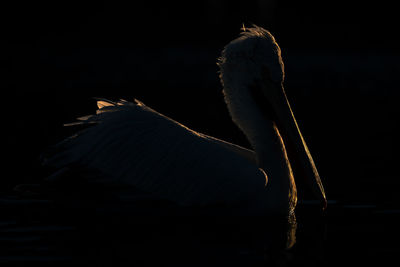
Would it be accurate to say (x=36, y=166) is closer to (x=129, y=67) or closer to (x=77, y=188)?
(x=77, y=188)

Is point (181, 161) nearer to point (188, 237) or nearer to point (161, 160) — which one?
point (161, 160)

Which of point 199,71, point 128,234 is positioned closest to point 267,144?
point 128,234

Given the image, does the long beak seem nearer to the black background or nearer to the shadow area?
the shadow area

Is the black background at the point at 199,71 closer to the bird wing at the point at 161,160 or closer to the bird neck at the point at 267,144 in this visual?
the bird neck at the point at 267,144

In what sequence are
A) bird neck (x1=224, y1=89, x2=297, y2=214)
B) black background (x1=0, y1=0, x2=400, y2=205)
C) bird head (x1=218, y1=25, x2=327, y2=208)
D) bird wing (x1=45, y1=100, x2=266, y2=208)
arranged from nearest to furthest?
bird wing (x1=45, y1=100, x2=266, y2=208) < bird neck (x1=224, y1=89, x2=297, y2=214) < bird head (x1=218, y1=25, x2=327, y2=208) < black background (x1=0, y1=0, x2=400, y2=205)

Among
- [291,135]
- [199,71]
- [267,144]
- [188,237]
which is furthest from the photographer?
[199,71]

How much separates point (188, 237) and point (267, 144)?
1.03 m

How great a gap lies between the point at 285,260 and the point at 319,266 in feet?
0.69

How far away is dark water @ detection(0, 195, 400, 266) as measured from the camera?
5402 millimetres

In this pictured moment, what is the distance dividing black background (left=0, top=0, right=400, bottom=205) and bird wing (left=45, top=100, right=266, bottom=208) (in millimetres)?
1319

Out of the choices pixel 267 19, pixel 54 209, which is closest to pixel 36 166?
pixel 54 209

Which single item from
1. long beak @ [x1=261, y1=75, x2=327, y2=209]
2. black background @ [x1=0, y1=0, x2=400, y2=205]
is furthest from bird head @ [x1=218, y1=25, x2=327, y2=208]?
black background @ [x1=0, y1=0, x2=400, y2=205]

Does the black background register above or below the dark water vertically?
below

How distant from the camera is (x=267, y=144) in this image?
21.5ft
